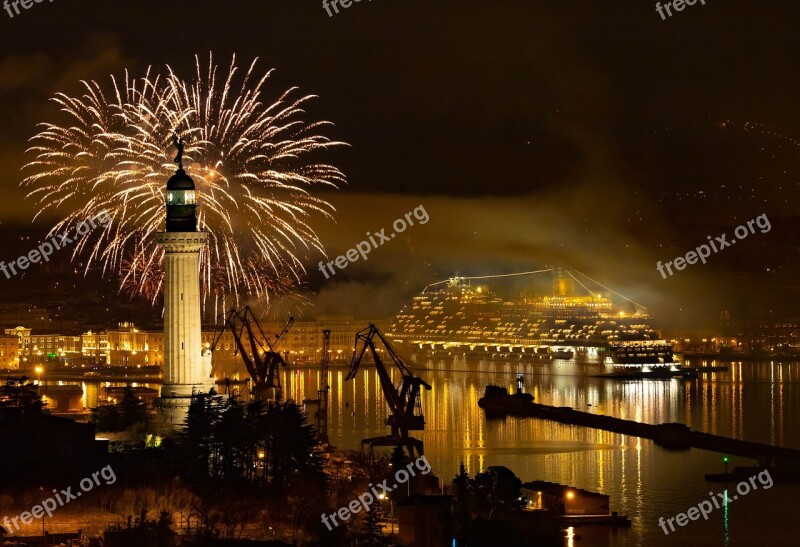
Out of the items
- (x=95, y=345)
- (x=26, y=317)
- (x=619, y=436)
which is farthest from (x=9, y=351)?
(x=619, y=436)

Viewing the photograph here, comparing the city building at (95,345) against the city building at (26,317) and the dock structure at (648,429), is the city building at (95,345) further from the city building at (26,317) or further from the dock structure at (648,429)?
the dock structure at (648,429)

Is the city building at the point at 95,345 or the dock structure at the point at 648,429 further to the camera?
the city building at the point at 95,345

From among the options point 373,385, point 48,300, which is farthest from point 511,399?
point 48,300

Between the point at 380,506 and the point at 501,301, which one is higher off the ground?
the point at 501,301

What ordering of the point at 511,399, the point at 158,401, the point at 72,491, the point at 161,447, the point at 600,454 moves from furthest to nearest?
the point at 511,399
the point at 600,454
the point at 158,401
the point at 161,447
the point at 72,491

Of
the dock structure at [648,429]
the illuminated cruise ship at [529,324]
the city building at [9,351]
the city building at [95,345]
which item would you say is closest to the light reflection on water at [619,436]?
the dock structure at [648,429]

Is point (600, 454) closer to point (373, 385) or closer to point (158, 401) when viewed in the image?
point (158, 401)
